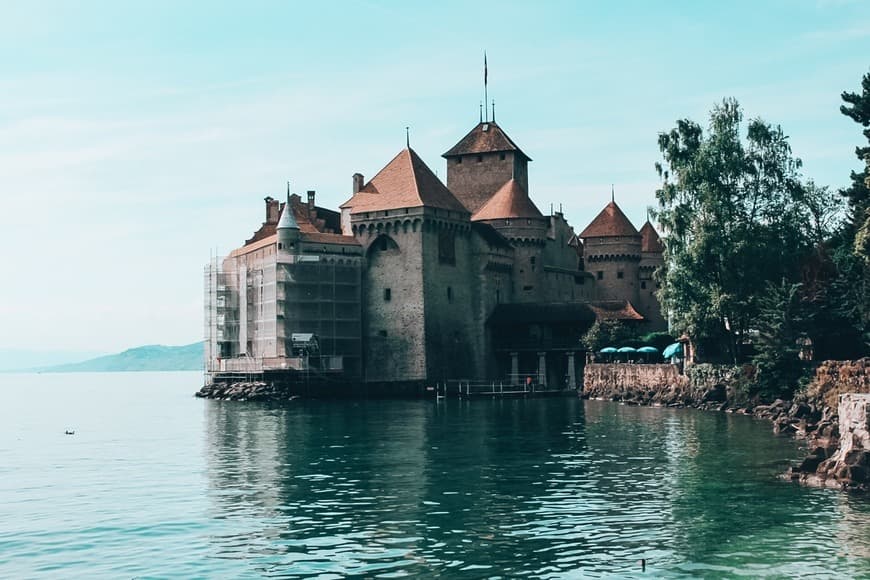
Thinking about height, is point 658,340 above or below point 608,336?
below

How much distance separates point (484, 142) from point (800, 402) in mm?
60037

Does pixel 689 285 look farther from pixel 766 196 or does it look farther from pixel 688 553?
pixel 688 553

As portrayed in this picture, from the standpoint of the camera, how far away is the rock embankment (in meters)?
81.0

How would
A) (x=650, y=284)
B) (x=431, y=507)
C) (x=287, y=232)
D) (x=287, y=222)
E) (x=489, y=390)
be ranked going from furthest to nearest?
(x=650, y=284) < (x=489, y=390) < (x=287, y=232) < (x=287, y=222) < (x=431, y=507)

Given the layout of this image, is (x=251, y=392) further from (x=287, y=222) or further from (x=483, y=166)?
(x=483, y=166)

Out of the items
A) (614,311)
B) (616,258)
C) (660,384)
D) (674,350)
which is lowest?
(660,384)

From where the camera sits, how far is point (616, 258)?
106 metres

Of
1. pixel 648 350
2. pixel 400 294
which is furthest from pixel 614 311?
pixel 400 294

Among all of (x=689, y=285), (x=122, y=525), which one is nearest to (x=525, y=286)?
(x=689, y=285)

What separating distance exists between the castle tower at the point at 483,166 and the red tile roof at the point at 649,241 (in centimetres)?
1333

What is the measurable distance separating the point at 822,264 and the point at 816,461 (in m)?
A: 32.3

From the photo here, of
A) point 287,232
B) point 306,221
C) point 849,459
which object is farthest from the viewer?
point 306,221

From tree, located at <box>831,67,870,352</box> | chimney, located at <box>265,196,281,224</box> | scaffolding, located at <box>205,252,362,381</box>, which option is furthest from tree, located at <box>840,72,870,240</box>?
chimney, located at <box>265,196,281,224</box>

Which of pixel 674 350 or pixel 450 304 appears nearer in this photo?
pixel 674 350
